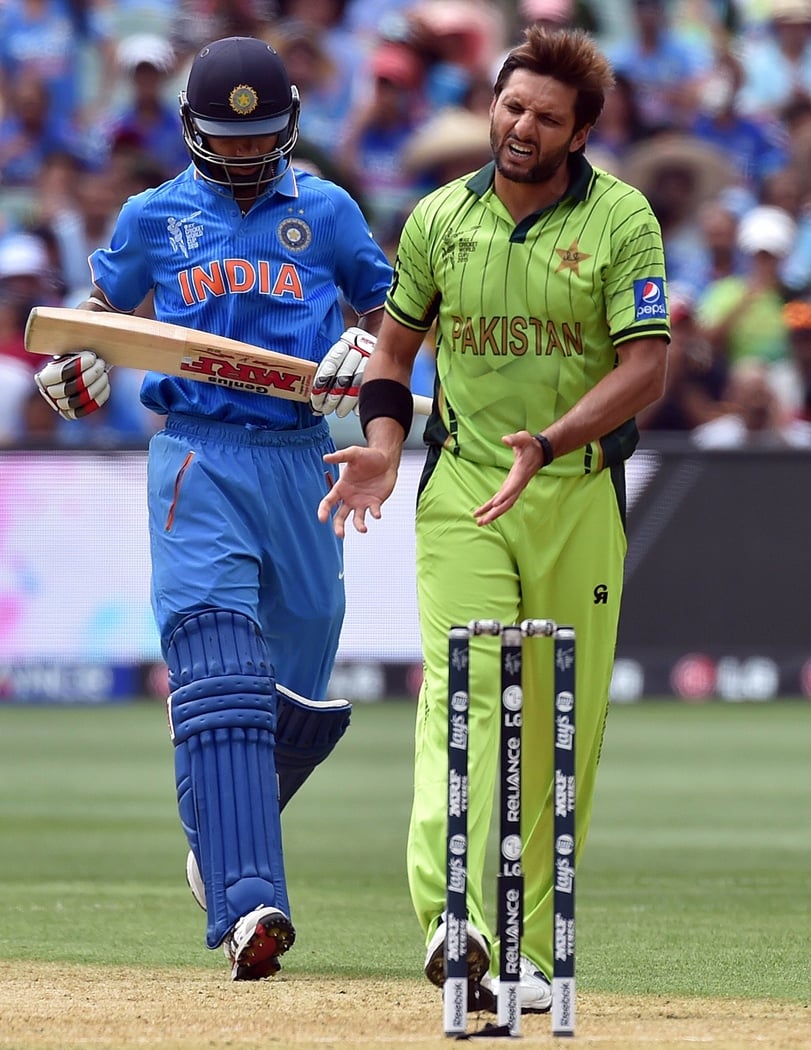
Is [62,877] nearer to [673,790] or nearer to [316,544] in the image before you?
A: [316,544]

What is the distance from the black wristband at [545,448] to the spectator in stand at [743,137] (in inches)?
501

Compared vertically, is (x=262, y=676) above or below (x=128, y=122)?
below

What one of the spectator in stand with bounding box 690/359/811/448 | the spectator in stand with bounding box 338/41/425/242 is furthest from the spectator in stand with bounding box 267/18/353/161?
the spectator in stand with bounding box 690/359/811/448

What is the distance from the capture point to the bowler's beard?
196 inches

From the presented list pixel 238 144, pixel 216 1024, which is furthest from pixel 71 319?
pixel 216 1024

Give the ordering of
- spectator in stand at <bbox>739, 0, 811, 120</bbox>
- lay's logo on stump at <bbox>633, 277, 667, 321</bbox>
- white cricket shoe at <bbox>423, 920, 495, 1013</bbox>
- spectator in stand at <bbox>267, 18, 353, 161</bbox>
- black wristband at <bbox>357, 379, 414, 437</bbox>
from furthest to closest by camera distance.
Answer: spectator in stand at <bbox>739, 0, 811, 120</bbox> → spectator in stand at <bbox>267, 18, 353, 161</bbox> → black wristband at <bbox>357, 379, 414, 437</bbox> → lay's logo on stump at <bbox>633, 277, 667, 321</bbox> → white cricket shoe at <bbox>423, 920, 495, 1013</bbox>

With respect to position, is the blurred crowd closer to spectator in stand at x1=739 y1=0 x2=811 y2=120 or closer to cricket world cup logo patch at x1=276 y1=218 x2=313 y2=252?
spectator in stand at x1=739 y1=0 x2=811 y2=120

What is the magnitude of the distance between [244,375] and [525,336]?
3.19ft

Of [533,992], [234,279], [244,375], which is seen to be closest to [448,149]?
[234,279]

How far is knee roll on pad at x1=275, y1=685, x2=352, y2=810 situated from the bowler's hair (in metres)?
1.85

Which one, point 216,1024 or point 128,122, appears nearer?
point 216,1024

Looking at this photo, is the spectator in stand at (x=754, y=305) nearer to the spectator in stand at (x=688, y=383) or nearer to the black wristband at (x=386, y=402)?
the spectator in stand at (x=688, y=383)

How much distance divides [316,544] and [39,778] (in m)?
5.40

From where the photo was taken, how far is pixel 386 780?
1090cm
